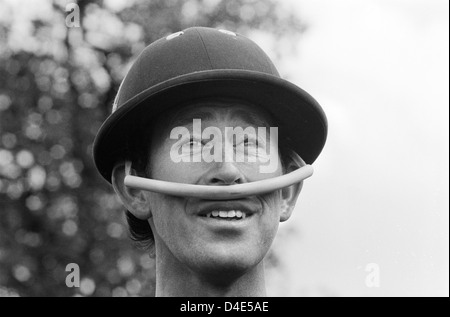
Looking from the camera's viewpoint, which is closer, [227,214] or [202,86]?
[227,214]

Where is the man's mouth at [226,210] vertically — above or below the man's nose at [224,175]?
below

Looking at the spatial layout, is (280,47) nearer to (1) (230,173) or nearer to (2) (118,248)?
(2) (118,248)

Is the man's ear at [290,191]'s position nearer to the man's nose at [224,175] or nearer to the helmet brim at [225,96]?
the helmet brim at [225,96]

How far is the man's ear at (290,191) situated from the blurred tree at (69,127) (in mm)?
8874

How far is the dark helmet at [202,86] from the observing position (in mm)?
4094

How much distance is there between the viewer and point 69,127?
13.9 m

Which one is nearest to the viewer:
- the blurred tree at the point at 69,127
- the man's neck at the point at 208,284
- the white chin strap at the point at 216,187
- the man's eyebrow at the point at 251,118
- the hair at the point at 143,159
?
the white chin strap at the point at 216,187

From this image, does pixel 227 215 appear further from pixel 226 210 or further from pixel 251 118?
pixel 251 118

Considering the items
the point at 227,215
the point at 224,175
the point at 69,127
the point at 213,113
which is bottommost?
the point at 227,215

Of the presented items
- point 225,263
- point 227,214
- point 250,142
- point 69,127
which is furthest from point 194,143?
point 69,127

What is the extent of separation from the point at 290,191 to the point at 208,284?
0.63 m

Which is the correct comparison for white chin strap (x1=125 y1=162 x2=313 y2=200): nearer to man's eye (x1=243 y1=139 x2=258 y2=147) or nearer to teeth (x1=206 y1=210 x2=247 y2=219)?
teeth (x1=206 y1=210 x2=247 y2=219)

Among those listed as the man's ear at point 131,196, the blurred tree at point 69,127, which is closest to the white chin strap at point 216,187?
the man's ear at point 131,196
